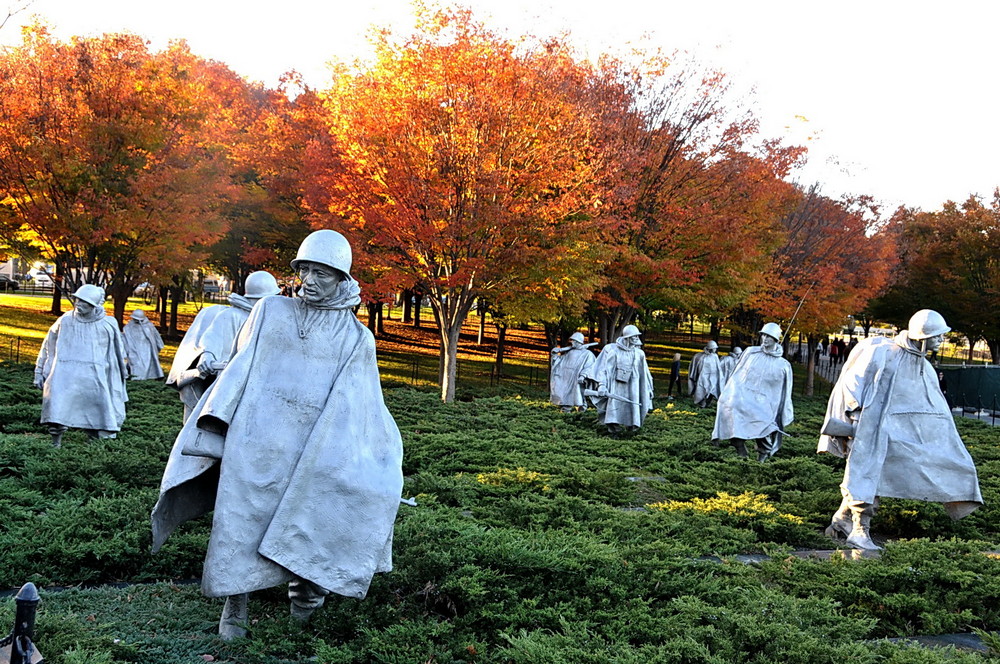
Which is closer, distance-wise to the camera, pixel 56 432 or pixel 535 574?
pixel 535 574

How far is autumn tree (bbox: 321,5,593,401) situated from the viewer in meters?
18.6

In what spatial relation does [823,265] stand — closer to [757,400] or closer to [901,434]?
[757,400]

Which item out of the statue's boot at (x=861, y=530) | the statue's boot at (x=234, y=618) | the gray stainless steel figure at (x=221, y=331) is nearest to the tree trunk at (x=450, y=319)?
the gray stainless steel figure at (x=221, y=331)

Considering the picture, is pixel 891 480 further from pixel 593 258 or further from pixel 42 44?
pixel 42 44

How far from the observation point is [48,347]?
12180mm

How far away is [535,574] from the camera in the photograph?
628cm

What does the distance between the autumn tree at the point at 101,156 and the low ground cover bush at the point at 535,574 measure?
10.0m

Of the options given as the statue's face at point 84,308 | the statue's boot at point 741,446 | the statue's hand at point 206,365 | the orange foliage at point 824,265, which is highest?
the orange foliage at point 824,265

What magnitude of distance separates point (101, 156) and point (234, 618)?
17.4 m

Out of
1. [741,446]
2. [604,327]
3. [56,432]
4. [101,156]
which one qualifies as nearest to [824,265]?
[604,327]

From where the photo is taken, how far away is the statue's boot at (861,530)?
8352 millimetres

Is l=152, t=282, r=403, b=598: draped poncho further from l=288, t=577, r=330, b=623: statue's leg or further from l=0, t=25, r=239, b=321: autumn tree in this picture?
l=0, t=25, r=239, b=321: autumn tree

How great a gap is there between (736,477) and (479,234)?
937 cm

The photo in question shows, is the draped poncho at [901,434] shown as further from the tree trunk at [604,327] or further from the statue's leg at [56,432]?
the tree trunk at [604,327]
